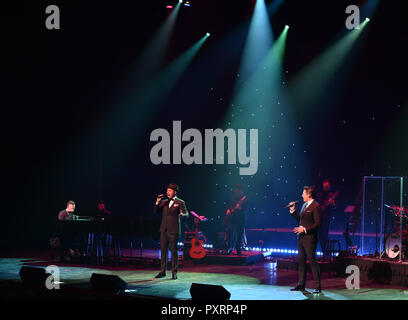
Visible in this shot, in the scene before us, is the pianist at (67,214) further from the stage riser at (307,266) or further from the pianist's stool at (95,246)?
the stage riser at (307,266)

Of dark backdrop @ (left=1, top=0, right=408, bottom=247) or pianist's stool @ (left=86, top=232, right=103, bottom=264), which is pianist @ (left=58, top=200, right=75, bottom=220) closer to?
pianist's stool @ (left=86, top=232, right=103, bottom=264)

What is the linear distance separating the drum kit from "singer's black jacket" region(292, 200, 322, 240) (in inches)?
101

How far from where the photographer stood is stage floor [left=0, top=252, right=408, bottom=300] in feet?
25.6

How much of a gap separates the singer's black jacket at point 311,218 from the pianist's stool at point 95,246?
5467 millimetres

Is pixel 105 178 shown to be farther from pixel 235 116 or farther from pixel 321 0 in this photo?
pixel 321 0

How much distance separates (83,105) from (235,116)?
465 centimetres

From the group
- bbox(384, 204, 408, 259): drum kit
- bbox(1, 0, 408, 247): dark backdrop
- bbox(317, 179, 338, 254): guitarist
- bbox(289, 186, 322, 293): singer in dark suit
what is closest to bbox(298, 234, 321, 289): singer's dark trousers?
bbox(289, 186, 322, 293): singer in dark suit

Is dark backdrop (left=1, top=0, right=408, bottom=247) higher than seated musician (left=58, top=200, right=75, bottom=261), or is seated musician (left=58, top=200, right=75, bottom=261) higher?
dark backdrop (left=1, top=0, right=408, bottom=247)

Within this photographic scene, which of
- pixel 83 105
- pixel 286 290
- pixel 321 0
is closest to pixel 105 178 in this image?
pixel 83 105

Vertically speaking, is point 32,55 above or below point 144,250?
above

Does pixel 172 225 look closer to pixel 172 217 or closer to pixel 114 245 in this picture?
pixel 172 217

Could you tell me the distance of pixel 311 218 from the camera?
803 cm

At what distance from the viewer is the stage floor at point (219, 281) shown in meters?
7.80
